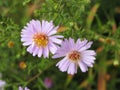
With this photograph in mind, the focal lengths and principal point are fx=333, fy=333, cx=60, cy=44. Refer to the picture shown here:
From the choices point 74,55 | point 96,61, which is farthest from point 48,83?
point 74,55

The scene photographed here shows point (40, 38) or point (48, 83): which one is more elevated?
point (40, 38)

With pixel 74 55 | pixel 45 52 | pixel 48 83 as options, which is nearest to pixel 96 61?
pixel 48 83

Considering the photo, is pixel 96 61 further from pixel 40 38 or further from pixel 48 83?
pixel 40 38

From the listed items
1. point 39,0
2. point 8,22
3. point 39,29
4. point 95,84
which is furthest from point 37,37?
point 95,84

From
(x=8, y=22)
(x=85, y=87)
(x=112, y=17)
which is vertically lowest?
(x=85, y=87)

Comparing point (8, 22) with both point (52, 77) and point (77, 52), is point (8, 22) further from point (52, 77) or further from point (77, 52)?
point (52, 77)

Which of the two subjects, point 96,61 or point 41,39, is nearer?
point 41,39

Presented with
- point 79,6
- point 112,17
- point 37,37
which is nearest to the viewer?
point 37,37
